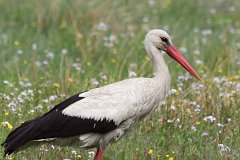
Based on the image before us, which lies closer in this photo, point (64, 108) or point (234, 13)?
point (64, 108)

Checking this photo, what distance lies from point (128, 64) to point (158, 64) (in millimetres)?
2736

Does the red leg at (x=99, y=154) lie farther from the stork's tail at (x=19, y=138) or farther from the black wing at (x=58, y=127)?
the stork's tail at (x=19, y=138)

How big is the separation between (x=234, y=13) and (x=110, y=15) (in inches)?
99.6

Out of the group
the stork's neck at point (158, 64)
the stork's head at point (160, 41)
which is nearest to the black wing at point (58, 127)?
the stork's neck at point (158, 64)

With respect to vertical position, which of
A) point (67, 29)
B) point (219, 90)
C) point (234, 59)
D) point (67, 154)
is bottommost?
point (67, 154)

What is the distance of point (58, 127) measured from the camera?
645 cm

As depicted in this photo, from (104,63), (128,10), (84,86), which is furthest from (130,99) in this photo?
(128,10)

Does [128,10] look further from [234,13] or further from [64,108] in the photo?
[64,108]

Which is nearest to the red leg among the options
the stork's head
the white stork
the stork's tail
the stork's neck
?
the white stork

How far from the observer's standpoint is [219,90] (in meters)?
8.48

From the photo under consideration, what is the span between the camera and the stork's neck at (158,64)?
22.4 ft

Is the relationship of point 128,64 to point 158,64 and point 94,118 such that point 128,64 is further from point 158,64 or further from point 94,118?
point 94,118

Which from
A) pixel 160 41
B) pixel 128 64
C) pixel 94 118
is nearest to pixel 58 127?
pixel 94 118

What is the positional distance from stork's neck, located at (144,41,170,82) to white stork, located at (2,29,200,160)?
167mm
